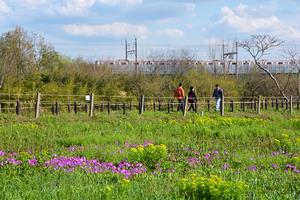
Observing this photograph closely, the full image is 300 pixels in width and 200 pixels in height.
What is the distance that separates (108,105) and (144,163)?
597 inches

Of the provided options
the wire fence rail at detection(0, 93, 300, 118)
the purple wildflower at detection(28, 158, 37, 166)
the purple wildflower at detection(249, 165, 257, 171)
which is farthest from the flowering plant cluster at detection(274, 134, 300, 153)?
the wire fence rail at detection(0, 93, 300, 118)

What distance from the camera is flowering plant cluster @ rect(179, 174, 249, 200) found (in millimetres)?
6336

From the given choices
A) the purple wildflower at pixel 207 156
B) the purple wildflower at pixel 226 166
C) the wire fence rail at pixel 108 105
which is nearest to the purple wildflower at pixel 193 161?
the purple wildflower at pixel 207 156

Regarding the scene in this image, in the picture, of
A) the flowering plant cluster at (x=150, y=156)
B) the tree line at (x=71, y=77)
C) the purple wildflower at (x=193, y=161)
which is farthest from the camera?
the tree line at (x=71, y=77)

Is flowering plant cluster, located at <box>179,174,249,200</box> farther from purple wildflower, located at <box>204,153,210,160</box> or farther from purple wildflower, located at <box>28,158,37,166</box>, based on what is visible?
purple wildflower, located at <box>204,153,210,160</box>

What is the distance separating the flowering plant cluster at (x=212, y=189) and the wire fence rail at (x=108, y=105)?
14566 mm

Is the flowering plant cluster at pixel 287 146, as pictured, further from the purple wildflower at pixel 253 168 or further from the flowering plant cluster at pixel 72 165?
the flowering plant cluster at pixel 72 165

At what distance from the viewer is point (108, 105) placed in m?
24.7

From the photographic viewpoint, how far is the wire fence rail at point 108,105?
78.3 ft

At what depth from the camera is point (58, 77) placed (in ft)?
125

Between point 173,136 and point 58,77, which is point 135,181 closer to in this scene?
point 173,136

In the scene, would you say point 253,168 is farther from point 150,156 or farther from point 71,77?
point 71,77

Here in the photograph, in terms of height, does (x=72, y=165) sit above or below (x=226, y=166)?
above

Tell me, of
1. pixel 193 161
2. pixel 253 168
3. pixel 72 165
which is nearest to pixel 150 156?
pixel 193 161
